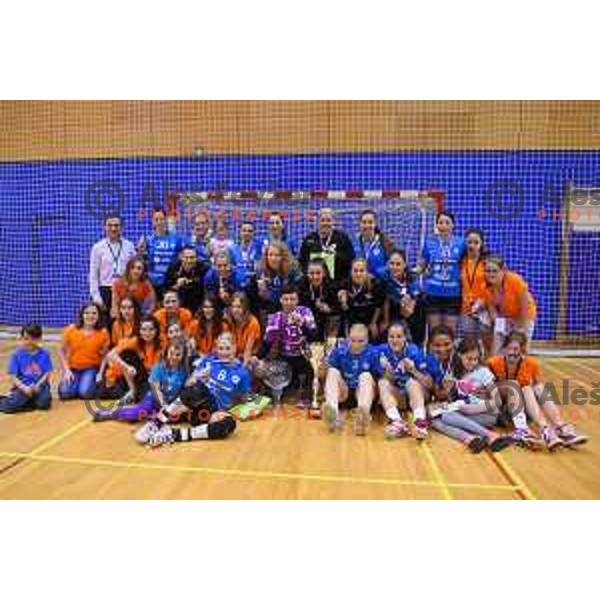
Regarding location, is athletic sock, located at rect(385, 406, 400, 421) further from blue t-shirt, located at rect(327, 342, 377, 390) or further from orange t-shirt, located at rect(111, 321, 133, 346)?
orange t-shirt, located at rect(111, 321, 133, 346)

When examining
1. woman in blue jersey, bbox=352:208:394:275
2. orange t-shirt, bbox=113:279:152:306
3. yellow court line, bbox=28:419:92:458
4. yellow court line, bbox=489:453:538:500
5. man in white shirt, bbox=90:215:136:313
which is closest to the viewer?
yellow court line, bbox=489:453:538:500

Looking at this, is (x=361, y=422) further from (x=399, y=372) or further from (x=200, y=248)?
(x=200, y=248)

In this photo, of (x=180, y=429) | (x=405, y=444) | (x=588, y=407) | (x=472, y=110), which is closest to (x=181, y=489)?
(x=180, y=429)

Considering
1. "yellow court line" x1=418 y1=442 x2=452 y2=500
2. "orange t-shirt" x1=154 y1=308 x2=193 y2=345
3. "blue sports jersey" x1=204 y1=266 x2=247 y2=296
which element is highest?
"blue sports jersey" x1=204 y1=266 x2=247 y2=296

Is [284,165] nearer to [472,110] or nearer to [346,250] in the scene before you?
[472,110]

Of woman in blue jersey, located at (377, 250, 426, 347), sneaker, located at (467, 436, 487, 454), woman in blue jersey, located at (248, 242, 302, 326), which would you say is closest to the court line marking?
woman in blue jersey, located at (248, 242, 302, 326)

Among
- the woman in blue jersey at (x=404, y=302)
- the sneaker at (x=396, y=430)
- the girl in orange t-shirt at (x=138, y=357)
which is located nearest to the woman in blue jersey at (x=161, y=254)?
the girl in orange t-shirt at (x=138, y=357)

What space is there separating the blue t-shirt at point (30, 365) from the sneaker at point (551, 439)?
391cm

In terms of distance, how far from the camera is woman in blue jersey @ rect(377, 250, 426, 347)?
515 centimetres

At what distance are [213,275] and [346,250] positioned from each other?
1.24 metres

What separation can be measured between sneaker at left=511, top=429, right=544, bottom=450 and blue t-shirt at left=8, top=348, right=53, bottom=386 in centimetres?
374

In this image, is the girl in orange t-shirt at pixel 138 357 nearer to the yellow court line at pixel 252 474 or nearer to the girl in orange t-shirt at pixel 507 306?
the yellow court line at pixel 252 474

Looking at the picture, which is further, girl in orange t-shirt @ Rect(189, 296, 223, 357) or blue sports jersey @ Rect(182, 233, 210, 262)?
blue sports jersey @ Rect(182, 233, 210, 262)

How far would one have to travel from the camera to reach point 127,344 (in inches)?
201
